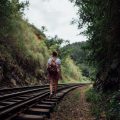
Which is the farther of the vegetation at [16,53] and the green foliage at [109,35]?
the vegetation at [16,53]

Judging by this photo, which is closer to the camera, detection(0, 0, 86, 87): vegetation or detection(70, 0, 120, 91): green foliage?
detection(70, 0, 120, 91): green foliage

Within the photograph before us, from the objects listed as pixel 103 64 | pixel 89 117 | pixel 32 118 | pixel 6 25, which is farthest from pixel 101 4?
pixel 6 25

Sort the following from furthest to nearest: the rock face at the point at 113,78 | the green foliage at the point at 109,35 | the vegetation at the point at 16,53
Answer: the vegetation at the point at 16,53 < the rock face at the point at 113,78 < the green foliage at the point at 109,35

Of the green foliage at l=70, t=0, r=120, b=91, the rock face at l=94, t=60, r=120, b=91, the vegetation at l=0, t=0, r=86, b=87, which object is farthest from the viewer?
the vegetation at l=0, t=0, r=86, b=87

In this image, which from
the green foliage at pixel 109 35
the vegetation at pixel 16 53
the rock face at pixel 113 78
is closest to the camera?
the green foliage at pixel 109 35

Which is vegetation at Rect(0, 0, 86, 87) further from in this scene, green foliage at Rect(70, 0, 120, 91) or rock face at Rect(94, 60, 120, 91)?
rock face at Rect(94, 60, 120, 91)

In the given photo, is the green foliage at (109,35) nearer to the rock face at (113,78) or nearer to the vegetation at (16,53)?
the rock face at (113,78)

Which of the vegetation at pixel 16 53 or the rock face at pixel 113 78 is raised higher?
the vegetation at pixel 16 53

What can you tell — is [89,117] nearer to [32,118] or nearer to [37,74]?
[32,118]

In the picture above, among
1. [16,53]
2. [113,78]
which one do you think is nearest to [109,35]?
[113,78]

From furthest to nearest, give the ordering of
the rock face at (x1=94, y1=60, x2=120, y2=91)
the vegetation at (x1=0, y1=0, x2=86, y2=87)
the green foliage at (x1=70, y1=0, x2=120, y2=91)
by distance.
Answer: the vegetation at (x1=0, y1=0, x2=86, y2=87) → the rock face at (x1=94, y1=60, x2=120, y2=91) → the green foliage at (x1=70, y1=0, x2=120, y2=91)

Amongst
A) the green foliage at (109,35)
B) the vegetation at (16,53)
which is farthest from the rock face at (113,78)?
the vegetation at (16,53)

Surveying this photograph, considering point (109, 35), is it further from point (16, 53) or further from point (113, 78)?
point (16, 53)

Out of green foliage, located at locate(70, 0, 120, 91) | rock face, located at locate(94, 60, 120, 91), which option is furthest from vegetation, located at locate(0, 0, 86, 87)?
rock face, located at locate(94, 60, 120, 91)
